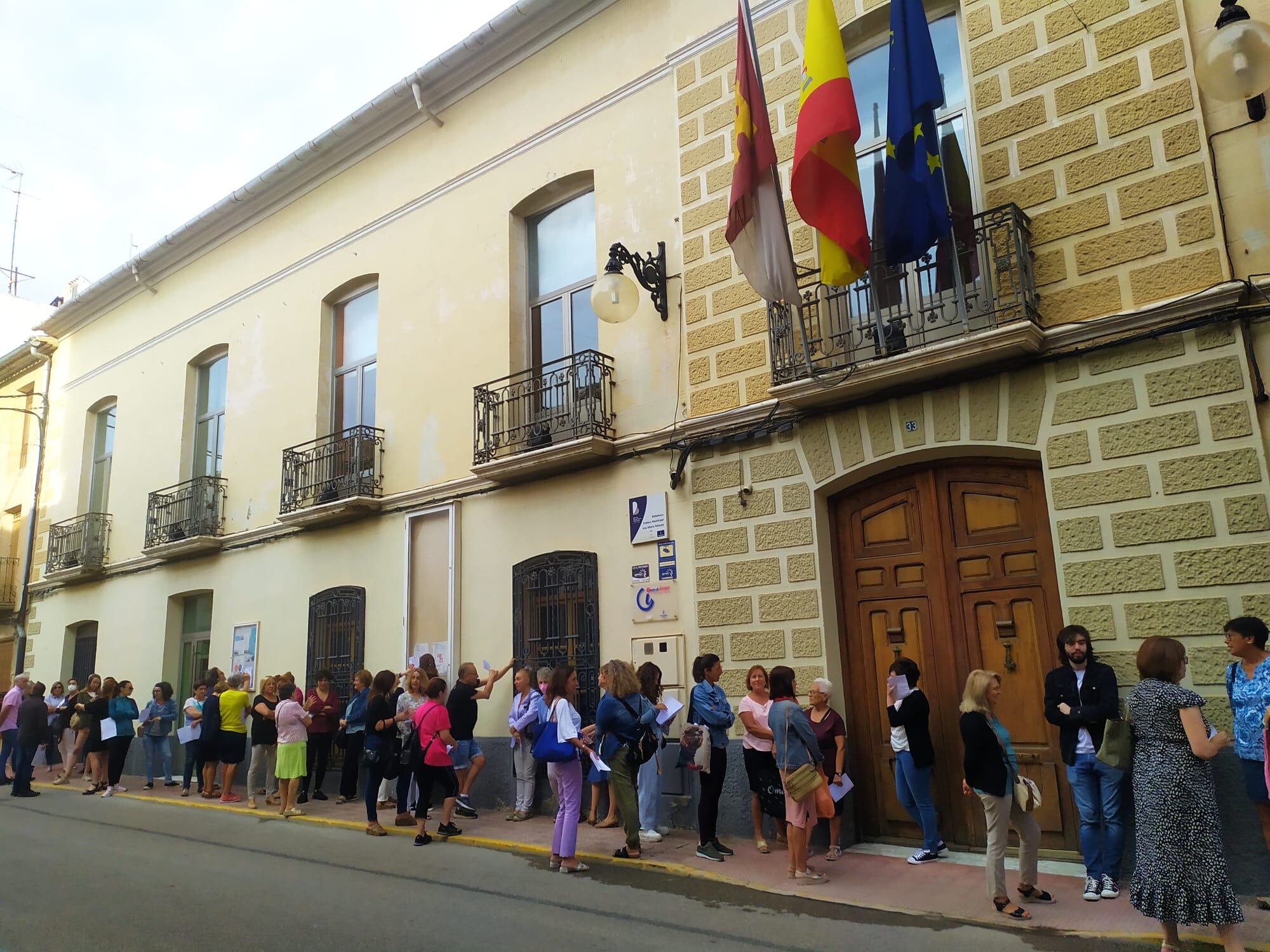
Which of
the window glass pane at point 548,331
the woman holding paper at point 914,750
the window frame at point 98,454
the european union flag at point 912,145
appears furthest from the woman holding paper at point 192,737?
the european union flag at point 912,145

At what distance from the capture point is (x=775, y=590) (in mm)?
8672

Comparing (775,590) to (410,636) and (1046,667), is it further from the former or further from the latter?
(410,636)

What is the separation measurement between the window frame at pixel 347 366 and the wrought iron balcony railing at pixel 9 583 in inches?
492

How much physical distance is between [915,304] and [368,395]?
870 centimetres

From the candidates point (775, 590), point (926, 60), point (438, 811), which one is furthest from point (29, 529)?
point (926, 60)

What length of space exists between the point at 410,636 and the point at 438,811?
244cm

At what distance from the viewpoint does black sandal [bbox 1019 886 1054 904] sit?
240 inches

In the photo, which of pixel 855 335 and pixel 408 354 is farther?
pixel 408 354

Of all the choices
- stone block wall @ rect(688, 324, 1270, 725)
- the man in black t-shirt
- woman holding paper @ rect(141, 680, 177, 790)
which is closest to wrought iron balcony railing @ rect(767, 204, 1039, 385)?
stone block wall @ rect(688, 324, 1270, 725)

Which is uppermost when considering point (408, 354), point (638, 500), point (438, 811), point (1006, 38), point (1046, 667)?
point (1006, 38)

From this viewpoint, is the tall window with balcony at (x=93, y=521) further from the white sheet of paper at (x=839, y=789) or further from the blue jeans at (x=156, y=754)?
the white sheet of paper at (x=839, y=789)

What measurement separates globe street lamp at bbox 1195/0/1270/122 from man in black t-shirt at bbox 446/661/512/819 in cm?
823

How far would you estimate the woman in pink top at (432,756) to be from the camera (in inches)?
342

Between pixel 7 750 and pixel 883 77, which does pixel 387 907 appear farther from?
pixel 7 750
